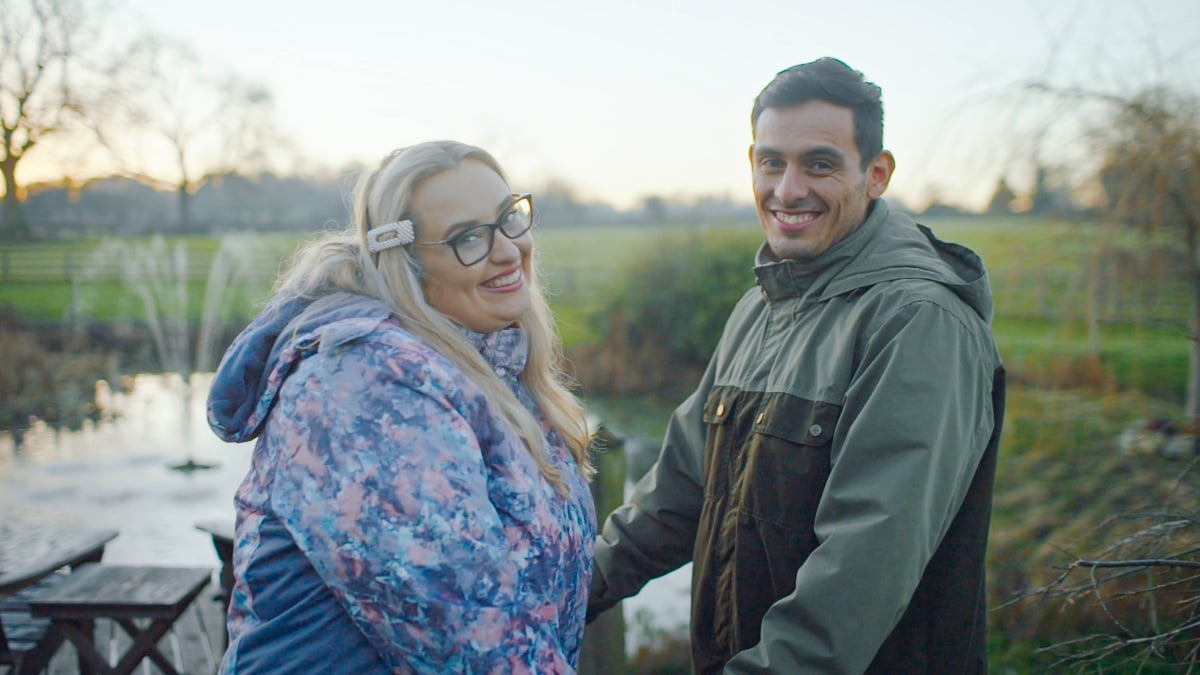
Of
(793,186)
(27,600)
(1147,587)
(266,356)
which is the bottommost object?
(27,600)

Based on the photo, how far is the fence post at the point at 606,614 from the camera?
315 centimetres

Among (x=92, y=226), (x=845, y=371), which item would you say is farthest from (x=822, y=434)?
(x=92, y=226)

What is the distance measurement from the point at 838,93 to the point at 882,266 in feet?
1.51

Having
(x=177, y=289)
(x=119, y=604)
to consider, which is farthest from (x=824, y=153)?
(x=177, y=289)

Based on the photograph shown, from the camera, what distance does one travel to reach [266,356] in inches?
70.4

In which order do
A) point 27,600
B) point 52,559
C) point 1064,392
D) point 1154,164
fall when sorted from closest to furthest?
1. point 27,600
2. point 52,559
3. point 1154,164
4. point 1064,392

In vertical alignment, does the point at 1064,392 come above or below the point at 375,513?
below

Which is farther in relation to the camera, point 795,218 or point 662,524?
point 662,524

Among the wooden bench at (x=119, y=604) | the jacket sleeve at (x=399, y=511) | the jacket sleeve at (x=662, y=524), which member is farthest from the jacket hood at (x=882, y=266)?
the wooden bench at (x=119, y=604)

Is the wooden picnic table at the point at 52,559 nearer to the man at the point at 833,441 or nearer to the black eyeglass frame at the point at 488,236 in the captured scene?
the man at the point at 833,441

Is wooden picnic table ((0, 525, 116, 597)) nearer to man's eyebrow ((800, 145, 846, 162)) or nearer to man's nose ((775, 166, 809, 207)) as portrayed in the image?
man's nose ((775, 166, 809, 207))

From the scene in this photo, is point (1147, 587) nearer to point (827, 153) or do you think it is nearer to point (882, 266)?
point (882, 266)

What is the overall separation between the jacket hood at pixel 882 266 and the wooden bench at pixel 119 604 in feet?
8.79

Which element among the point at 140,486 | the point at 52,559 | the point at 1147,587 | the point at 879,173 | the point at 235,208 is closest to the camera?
the point at 879,173
